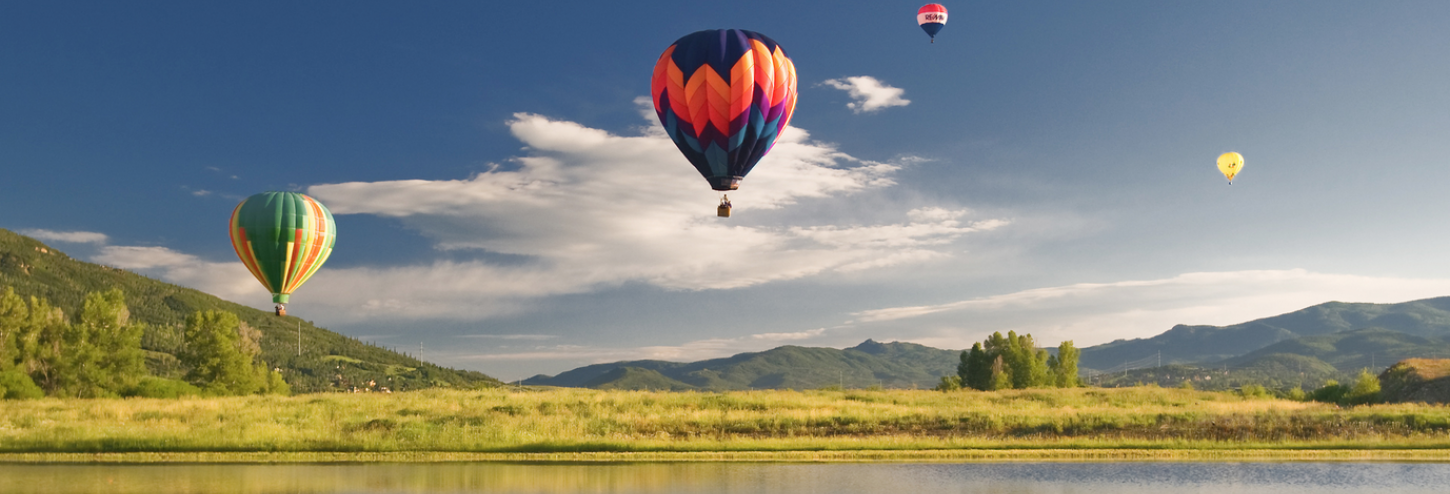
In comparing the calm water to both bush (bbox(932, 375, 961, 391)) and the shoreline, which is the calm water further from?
bush (bbox(932, 375, 961, 391))

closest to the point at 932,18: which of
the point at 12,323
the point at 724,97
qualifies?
the point at 724,97

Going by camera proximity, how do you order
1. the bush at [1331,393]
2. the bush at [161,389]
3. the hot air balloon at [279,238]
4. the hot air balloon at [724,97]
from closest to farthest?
the hot air balloon at [724,97], the hot air balloon at [279,238], the bush at [1331,393], the bush at [161,389]

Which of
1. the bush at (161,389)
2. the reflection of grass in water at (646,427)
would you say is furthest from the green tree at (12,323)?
the reflection of grass in water at (646,427)

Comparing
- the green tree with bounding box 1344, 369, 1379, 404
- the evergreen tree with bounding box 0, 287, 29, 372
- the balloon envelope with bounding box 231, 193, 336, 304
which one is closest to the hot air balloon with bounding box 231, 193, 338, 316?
the balloon envelope with bounding box 231, 193, 336, 304

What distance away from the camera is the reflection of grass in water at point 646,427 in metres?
39.2

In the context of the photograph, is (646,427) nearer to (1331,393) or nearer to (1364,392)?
(1364,392)

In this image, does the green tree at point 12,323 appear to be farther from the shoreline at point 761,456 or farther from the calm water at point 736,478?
the calm water at point 736,478

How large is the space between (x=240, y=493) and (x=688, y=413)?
27.6 m

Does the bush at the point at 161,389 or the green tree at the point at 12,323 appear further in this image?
the green tree at the point at 12,323

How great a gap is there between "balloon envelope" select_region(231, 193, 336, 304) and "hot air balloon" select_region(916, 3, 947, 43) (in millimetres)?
47036

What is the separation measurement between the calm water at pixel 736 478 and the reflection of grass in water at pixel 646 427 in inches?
241

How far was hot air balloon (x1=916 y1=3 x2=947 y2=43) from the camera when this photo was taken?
256 ft

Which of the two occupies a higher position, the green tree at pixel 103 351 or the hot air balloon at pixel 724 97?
the hot air balloon at pixel 724 97

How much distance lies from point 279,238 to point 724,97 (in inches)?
1294
